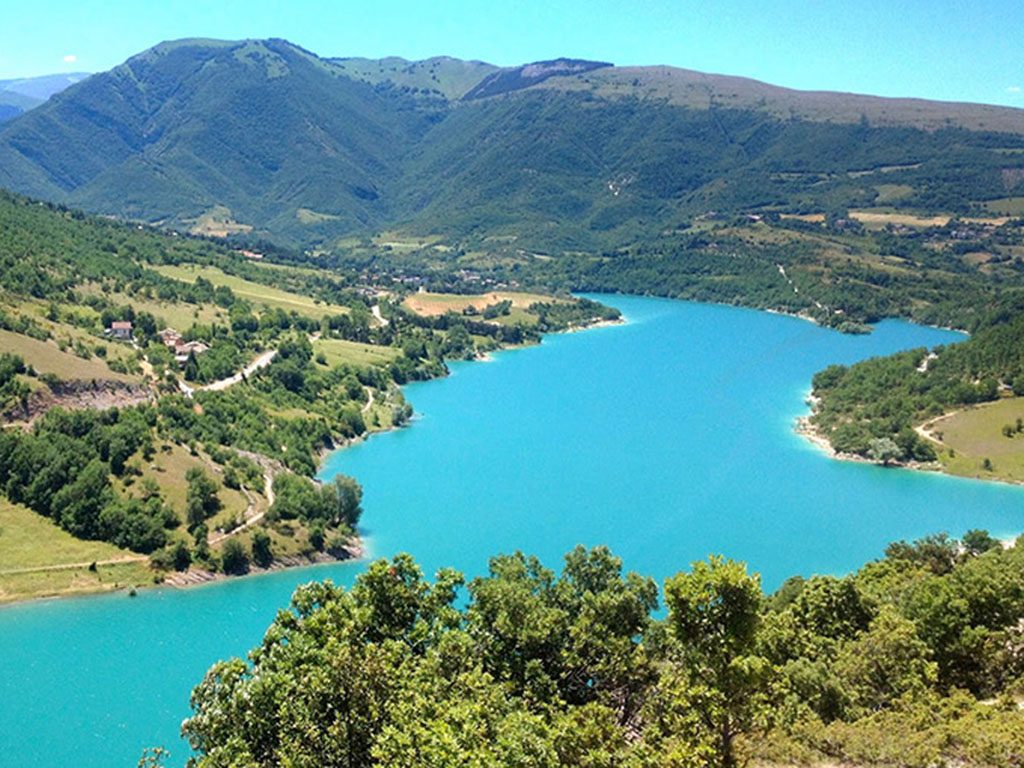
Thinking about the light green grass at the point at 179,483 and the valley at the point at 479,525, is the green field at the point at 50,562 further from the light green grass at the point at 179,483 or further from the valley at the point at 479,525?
the light green grass at the point at 179,483

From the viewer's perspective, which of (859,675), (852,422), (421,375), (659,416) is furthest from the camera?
(421,375)

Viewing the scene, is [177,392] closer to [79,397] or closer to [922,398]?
[79,397]

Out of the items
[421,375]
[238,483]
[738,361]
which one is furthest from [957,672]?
[738,361]

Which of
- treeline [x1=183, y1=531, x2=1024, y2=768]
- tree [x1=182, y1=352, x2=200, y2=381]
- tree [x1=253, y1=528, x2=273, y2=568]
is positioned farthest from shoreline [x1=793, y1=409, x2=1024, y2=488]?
tree [x1=182, y1=352, x2=200, y2=381]

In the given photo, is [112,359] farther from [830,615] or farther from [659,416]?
[830,615]

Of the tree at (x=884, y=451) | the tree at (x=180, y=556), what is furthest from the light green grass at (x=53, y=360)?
the tree at (x=884, y=451)

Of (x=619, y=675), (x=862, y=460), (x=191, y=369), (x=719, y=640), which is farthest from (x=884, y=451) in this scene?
(x=719, y=640)
